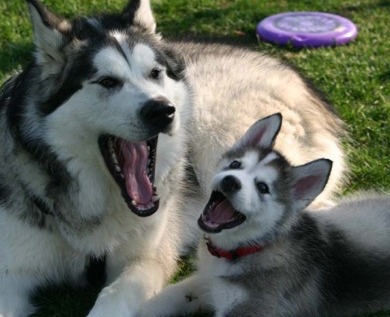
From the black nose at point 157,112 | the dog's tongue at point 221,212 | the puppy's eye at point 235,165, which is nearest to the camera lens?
the black nose at point 157,112

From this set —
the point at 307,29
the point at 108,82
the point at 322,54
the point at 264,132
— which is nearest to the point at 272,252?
the point at 264,132

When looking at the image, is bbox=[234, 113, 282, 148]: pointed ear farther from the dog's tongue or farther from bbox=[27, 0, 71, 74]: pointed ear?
bbox=[27, 0, 71, 74]: pointed ear

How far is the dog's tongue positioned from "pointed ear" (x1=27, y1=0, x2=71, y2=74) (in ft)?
3.49

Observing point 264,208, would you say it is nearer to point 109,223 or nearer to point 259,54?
point 109,223

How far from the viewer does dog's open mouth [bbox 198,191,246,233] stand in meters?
3.91

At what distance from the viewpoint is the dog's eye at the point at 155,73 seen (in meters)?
3.99

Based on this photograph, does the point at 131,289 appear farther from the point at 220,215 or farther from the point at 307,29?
the point at 307,29

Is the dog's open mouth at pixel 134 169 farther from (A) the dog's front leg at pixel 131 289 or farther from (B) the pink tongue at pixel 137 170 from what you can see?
(A) the dog's front leg at pixel 131 289

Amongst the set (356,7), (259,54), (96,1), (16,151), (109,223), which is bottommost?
(356,7)

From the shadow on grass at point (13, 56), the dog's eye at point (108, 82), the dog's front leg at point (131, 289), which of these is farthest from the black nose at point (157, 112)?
the shadow on grass at point (13, 56)

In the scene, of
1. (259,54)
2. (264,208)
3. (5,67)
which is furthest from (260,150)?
(5,67)

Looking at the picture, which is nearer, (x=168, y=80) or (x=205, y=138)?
(x=168, y=80)

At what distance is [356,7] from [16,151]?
5999mm

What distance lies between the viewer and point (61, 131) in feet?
12.7
